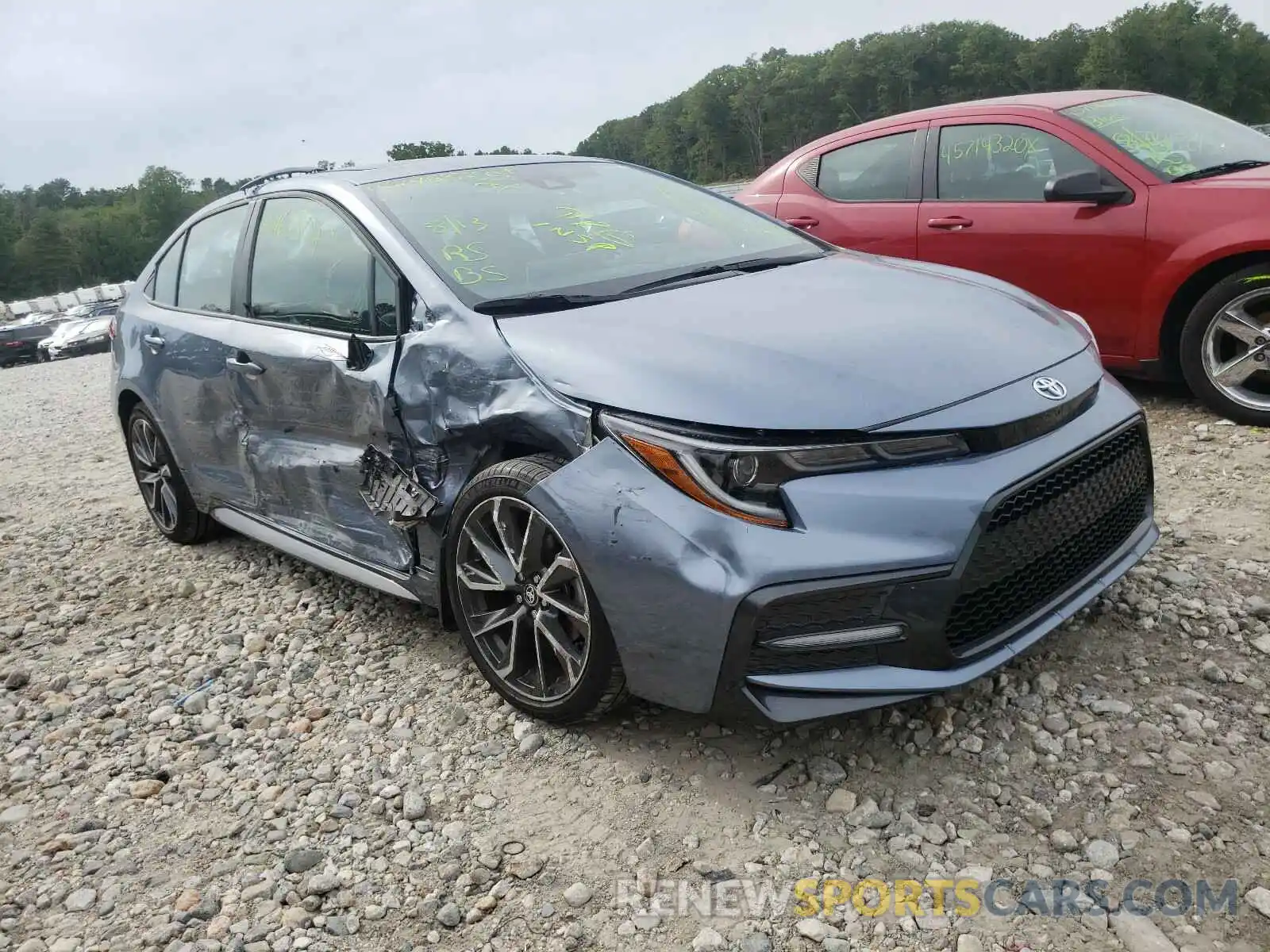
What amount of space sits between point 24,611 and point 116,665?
1061mm

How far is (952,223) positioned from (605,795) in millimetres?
4070

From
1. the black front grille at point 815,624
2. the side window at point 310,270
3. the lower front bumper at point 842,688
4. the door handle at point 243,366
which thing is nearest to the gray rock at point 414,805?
the lower front bumper at point 842,688

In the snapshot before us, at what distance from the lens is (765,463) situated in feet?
7.87

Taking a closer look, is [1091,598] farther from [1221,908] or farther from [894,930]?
[894,930]

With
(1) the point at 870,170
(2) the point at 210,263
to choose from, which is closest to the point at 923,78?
(1) the point at 870,170

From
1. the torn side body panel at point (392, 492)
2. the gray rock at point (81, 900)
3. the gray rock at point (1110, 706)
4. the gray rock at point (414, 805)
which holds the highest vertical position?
the torn side body panel at point (392, 492)

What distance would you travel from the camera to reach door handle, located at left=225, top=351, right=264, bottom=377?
12.6 ft

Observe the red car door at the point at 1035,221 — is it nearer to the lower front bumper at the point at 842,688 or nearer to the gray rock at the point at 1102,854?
the lower front bumper at the point at 842,688

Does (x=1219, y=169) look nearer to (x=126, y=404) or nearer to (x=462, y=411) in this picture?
(x=462, y=411)

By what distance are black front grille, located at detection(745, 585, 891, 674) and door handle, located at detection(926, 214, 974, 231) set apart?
3.83 meters

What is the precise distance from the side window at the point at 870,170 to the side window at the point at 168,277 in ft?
11.9

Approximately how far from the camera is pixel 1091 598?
2.71 m

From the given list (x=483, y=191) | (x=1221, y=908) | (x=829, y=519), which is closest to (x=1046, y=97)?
(x=483, y=191)

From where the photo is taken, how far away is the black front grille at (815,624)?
233cm
